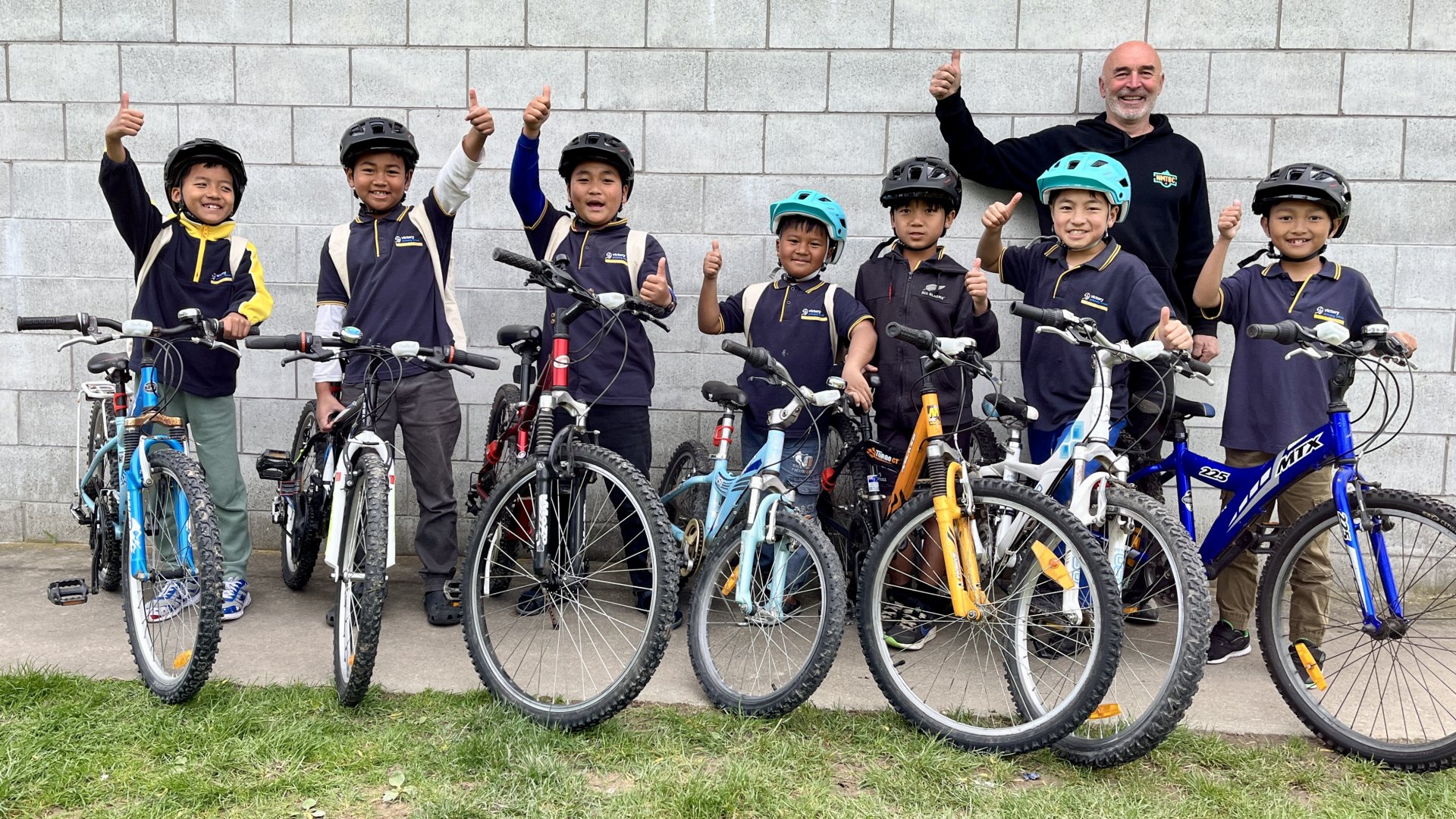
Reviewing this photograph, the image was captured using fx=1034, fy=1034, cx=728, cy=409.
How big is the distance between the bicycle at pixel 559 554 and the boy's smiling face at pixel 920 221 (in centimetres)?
114

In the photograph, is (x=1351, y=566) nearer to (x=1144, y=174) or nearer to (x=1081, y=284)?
(x=1081, y=284)

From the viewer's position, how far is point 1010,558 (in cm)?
315

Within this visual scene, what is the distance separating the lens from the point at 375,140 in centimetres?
395

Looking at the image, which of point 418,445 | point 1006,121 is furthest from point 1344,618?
point 418,445

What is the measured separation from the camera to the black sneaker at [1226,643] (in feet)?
12.7

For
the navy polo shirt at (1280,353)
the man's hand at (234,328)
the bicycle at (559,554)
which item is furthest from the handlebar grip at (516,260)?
the navy polo shirt at (1280,353)

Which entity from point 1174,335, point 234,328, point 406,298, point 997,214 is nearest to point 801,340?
point 997,214

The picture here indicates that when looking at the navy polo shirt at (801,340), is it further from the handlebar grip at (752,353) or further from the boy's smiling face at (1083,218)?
the boy's smiling face at (1083,218)

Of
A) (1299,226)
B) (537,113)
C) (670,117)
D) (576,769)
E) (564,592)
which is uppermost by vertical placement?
(670,117)

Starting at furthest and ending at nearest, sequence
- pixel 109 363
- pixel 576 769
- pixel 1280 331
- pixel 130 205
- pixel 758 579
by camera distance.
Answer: pixel 130 205
pixel 109 363
pixel 758 579
pixel 1280 331
pixel 576 769

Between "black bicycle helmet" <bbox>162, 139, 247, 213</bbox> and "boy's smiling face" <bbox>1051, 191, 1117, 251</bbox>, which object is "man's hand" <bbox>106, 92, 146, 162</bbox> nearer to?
"black bicycle helmet" <bbox>162, 139, 247, 213</bbox>

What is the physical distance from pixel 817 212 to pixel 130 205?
2651 mm

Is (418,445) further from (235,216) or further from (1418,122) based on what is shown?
(1418,122)

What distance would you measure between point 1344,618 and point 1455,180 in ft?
7.06
